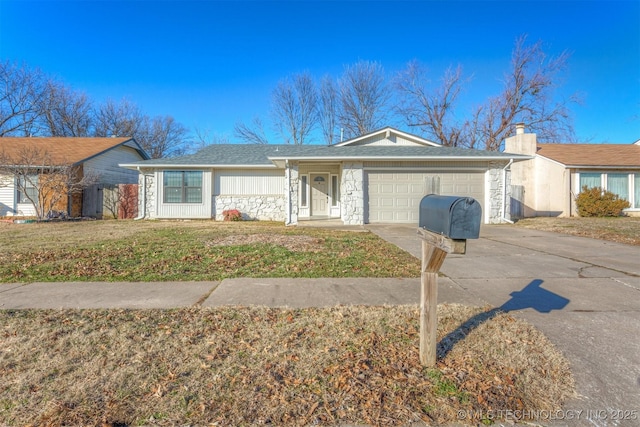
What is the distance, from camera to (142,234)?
962 cm

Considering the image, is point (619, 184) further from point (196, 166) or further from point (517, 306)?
point (196, 166)

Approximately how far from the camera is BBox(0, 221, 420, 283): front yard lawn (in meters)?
5.18

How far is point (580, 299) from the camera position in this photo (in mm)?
4012

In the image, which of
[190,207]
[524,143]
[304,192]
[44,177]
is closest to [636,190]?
[524,143]

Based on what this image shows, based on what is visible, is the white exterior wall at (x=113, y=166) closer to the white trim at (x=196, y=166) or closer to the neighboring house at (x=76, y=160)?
the neighboring house at (x=76, y=160)

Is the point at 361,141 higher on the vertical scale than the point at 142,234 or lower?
higher

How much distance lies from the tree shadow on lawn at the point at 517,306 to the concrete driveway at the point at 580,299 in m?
0.01

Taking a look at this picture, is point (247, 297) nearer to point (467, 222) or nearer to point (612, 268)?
point (467, 222)

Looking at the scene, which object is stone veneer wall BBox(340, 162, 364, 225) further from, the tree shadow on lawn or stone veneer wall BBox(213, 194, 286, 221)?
the tree shadow on lawn

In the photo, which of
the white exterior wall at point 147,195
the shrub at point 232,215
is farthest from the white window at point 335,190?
the white exterior wall at point 147,195

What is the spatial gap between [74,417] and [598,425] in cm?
310

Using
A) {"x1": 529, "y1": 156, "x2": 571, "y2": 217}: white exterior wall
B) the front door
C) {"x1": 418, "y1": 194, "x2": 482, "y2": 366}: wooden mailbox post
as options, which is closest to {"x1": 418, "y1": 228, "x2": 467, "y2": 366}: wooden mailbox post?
{"x1": 418, "y1": 194, "x2": 482, "y2": 366}: wooden mailbox post

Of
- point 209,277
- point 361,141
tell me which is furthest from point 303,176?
point 209,277

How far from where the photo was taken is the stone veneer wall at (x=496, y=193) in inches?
512
